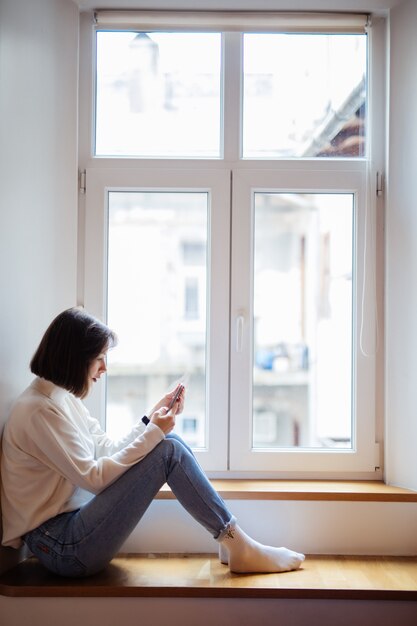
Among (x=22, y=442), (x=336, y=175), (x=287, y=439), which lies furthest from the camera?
(x=287, y=439)

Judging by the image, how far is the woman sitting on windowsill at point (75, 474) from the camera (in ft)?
6.84

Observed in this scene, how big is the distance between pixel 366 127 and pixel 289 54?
41 cm

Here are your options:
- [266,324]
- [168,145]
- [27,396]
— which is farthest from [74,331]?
[266,324]

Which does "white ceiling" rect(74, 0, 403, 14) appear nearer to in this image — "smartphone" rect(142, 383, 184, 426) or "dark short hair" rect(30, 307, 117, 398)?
"dark short hair" rect(30, 307, 117, 398)

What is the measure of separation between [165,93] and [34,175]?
678mm

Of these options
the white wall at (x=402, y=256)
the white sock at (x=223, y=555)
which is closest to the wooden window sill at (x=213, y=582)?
the white sock at (x=223, y=555)

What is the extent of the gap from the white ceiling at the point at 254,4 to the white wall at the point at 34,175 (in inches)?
6.9

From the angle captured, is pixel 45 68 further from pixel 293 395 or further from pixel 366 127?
pixel 293 395

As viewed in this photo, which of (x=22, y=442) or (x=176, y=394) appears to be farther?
(x=176, y=394)

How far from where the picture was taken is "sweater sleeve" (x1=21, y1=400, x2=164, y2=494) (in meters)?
2.06

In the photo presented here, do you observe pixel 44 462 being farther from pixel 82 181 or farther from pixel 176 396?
pixel 82 181

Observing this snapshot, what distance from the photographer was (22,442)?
2.09 meters

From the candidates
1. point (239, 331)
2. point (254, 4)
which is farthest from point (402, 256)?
point (254, 4)

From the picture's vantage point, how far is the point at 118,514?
2.10 meters
